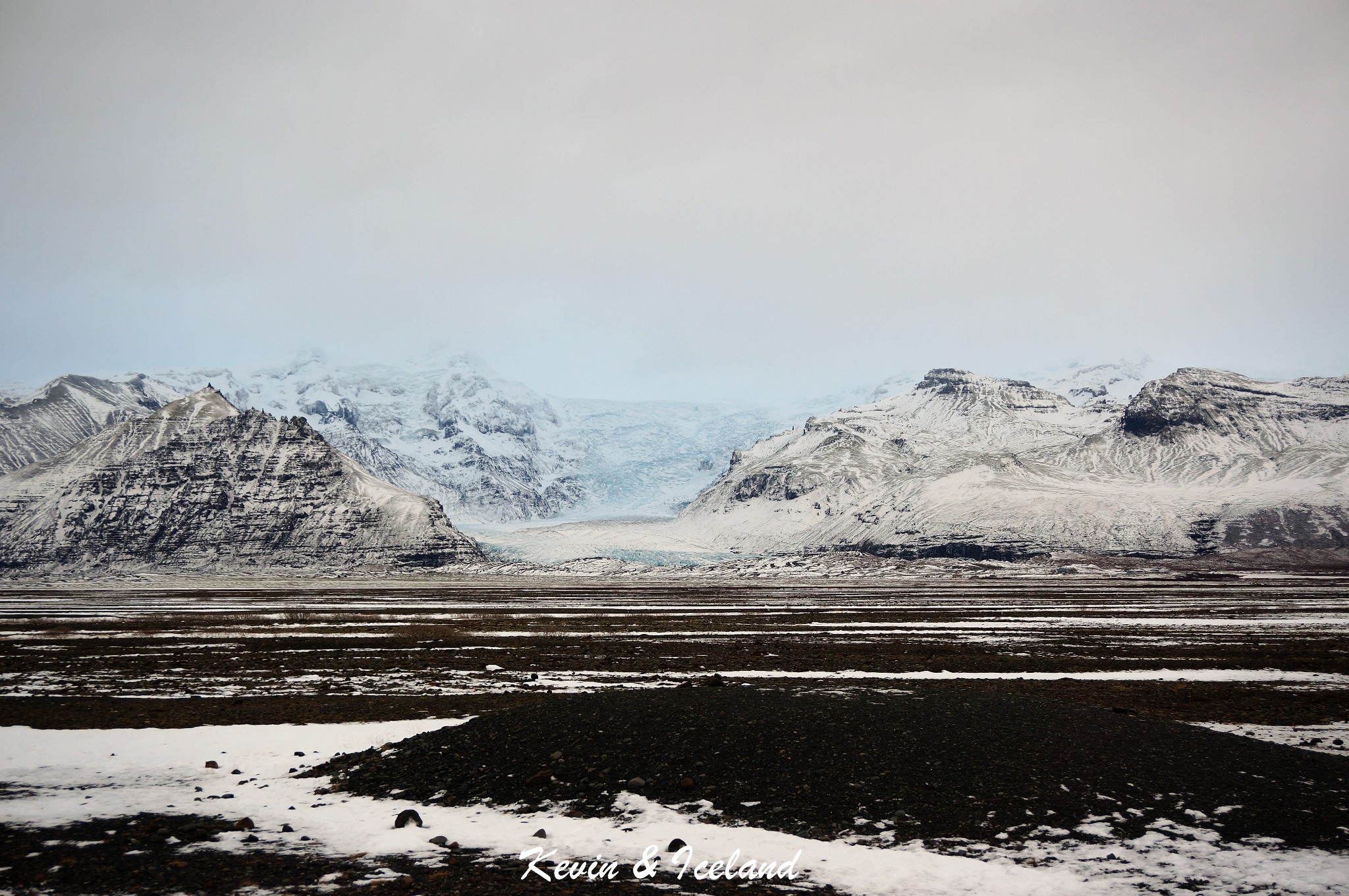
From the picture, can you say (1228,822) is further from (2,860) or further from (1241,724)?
(2,860)

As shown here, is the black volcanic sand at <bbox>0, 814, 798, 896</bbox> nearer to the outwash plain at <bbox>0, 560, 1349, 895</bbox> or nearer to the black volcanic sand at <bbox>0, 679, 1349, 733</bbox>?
the outwash plain at <bbox>0, 560, 1349, 895</bbox>

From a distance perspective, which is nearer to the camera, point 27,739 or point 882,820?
point 882,820

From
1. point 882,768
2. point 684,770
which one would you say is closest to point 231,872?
point 684,770


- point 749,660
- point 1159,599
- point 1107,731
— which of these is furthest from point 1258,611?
point 1107,731

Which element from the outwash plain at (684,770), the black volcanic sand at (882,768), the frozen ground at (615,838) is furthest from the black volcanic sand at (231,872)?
the black volcanic sand at (882,768)

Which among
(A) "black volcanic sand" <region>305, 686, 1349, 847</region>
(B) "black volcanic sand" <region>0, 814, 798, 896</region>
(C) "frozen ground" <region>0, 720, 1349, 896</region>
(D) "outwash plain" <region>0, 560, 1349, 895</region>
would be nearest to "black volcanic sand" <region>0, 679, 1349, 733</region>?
(D) "outwash plain" <region>0, 560, 1349, 895</region>

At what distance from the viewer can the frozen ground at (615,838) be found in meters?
10.5

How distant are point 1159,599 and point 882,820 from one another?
76065 mm

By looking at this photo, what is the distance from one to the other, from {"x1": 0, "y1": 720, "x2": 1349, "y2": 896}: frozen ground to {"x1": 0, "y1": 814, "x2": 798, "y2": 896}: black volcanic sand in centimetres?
38

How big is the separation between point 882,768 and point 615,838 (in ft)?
16.7

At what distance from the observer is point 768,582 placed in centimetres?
13400

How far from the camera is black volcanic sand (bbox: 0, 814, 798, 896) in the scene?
10477 millimetres

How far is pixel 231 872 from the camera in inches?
436

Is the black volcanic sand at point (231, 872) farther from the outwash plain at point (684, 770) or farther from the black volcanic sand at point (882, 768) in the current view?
the black volcanic sand at point (882, 768)
